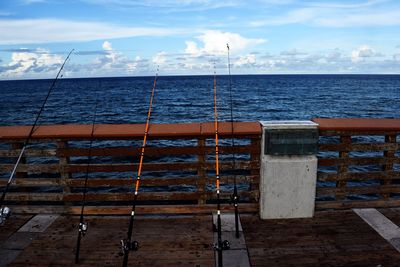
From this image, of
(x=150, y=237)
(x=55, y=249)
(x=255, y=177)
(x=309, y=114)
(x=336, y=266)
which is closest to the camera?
(x=336, y=266)

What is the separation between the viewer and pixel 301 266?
475 cm

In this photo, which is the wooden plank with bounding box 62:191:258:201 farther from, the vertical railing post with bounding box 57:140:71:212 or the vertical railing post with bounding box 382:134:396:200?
the vertical railing post with bounding box 382:134:396:200

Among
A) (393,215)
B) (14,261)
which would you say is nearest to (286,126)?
(393,215)

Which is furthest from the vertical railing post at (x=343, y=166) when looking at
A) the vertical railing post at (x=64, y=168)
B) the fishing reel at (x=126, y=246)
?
the vertical railing post at (x=64, y=168)

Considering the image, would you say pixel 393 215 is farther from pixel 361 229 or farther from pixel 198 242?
pixel 198 242

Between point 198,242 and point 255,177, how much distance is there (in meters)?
1.56

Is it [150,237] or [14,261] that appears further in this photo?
[150,237]

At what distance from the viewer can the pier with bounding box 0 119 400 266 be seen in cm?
505

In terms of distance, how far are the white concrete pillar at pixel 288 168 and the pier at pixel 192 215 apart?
146mm

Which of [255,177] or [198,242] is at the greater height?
[255,177]

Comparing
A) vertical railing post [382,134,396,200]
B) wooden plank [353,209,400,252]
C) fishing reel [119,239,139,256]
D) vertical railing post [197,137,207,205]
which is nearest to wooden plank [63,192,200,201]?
vertical railing post [197,137,207,205]

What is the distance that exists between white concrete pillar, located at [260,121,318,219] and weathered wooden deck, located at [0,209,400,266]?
0.29 m

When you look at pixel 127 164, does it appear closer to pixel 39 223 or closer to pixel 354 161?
pixel 39 223

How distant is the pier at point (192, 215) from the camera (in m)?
5.05
